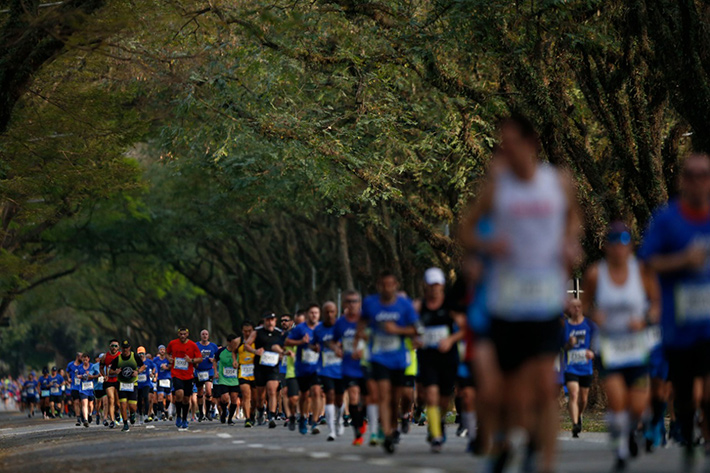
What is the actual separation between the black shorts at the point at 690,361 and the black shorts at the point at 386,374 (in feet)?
16.3

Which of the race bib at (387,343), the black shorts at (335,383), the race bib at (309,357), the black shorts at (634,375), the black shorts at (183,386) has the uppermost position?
the race bib at (309,357)

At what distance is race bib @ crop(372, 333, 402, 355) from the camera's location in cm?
1487

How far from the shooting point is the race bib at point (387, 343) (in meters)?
14.9

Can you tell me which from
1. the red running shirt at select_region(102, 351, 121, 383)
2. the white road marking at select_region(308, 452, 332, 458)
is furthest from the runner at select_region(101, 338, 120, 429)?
the white road marking at select_region(308, 452, 332, 458)

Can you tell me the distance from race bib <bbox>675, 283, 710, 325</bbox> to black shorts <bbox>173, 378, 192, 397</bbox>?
17.1 metres

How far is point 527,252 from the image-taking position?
8.04 metres

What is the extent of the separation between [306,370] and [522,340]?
531 inches

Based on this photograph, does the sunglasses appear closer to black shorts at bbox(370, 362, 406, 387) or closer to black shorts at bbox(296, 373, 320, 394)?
black shorts at bbox(370, 362, 406, 387)

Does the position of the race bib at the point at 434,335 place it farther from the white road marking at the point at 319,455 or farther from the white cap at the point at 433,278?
the white road marking at the point at 319,455

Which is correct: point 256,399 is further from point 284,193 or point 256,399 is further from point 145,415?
point 284,193

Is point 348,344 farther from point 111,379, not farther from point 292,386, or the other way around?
point 111,379

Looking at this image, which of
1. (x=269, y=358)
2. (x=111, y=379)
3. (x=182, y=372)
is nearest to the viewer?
(x=269, y=358)

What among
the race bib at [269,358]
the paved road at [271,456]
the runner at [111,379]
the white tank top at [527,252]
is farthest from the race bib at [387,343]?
the runner at [111,379]

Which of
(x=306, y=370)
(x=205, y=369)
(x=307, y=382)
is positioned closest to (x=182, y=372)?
(x=205, y=369)
